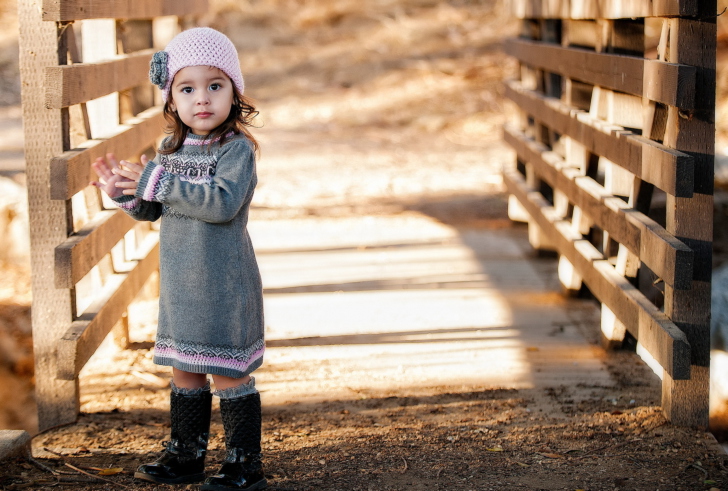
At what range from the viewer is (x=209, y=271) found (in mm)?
3031

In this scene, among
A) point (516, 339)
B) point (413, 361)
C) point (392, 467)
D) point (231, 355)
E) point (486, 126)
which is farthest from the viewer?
point (486, 126)

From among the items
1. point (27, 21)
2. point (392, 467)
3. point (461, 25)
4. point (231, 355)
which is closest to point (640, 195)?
point (392, 467)

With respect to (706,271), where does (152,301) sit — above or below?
below

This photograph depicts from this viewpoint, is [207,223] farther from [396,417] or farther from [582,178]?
[582,178]

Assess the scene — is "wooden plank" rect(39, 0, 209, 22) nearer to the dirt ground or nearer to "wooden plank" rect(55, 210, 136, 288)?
"wooden plank" rect(55, 210, 136, 288)

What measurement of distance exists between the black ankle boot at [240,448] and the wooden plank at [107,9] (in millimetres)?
1603

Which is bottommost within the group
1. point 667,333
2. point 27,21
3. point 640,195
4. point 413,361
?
point 413,361

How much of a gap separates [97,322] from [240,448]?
1091mm

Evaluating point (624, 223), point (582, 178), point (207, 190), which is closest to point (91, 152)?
point (207, 190)

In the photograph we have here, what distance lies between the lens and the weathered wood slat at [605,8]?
3.50m

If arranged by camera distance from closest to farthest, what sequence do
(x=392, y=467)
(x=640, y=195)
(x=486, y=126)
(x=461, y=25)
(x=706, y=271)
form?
(x=392, y=467)
(x=706, y=271)
(x=640, y=195)
(x=486, y=126)
(x=461, y=25)

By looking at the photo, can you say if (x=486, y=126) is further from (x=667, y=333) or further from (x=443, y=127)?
(x=667, y=333)

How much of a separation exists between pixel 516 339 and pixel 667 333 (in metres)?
1.61

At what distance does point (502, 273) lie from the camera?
6.45m
